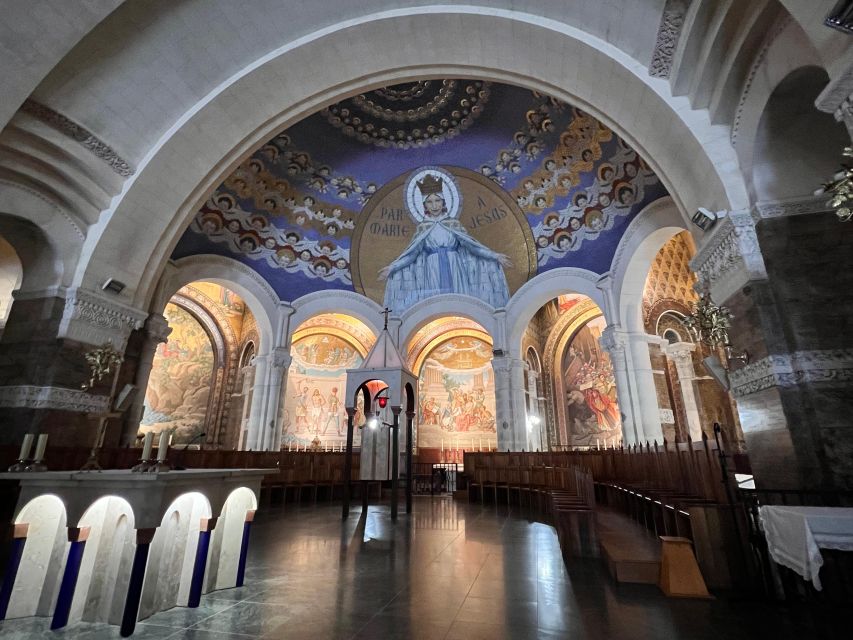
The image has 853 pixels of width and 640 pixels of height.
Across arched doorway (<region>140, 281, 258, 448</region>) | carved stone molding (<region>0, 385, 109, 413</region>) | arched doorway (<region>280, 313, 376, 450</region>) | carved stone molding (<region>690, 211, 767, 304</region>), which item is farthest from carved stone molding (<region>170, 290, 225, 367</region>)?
carved stone molding (<region>690, 211, 767, 304</region>)

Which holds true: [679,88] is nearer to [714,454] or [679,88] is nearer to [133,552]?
[714,454]

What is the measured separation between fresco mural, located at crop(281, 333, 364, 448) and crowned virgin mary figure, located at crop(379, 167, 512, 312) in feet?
16.4

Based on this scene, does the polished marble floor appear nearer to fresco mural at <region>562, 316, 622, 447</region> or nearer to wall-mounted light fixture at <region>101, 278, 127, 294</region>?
wall-mounted light fixture at <region>101, 278, 127, 294</region>

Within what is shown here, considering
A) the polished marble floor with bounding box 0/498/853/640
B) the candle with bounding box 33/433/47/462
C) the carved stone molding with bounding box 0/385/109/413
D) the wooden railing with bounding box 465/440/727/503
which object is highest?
the carved stone molding with bounding box 0/385/109/413

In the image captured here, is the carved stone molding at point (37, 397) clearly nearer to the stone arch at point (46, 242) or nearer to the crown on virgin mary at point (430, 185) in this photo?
the stone arch at point (46, 242)

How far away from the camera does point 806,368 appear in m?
4.44

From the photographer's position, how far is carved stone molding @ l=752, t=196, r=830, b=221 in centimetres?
478

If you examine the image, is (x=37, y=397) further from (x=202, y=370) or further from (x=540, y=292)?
(x=540, y=292)

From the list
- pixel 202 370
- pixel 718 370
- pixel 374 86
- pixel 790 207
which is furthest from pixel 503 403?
pixel 202 370

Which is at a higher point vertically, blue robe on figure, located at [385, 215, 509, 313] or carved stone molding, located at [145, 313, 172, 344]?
blue robe on figure, located at [385, 215, 509, 313]

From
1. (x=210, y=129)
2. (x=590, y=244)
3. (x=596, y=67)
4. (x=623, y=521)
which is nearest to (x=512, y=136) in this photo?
(x=590, y=244)

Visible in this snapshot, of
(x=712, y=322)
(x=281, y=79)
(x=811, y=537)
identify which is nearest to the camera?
(x=811, y=537)

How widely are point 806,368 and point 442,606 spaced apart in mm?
4544

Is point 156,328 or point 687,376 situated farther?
point 687,376
